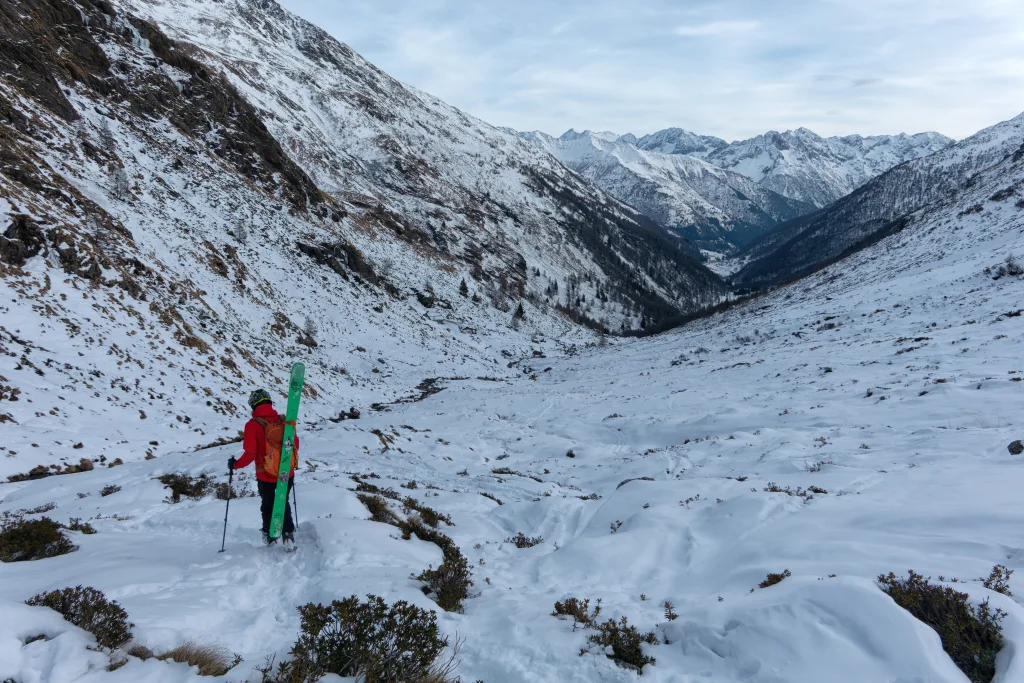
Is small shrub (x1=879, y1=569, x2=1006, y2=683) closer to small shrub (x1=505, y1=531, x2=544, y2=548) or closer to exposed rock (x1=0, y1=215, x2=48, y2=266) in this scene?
small shrub (x1=505, y1=531, x2=544, y2=548)

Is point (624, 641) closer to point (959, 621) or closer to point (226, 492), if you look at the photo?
point (959, 621)

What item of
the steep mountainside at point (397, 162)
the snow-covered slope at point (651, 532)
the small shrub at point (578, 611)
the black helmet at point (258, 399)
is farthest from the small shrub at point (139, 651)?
the steep mountainside at point (397, 162)

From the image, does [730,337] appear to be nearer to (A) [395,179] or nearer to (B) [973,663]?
(B) [973,663]

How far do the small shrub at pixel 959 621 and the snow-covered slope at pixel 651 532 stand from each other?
0.41ft

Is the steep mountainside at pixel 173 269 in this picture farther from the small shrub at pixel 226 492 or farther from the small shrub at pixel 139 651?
the small shrub at pixel 139 651

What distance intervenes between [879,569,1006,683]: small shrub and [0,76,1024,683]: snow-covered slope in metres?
0.13

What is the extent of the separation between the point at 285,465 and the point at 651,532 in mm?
6249

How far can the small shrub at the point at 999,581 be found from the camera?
5082 mm

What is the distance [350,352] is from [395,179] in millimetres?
88262

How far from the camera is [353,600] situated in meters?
5.16

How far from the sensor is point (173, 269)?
1239 inches

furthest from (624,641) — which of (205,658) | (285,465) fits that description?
(285,465)

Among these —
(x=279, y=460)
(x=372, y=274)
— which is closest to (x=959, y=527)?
(x=279, y=460)

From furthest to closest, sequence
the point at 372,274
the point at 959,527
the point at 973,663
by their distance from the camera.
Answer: the point at 372,274, the point at 959,527, the point at 973,663
